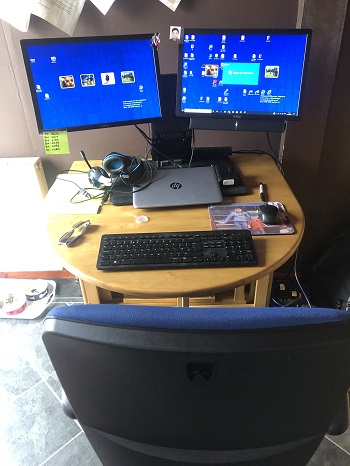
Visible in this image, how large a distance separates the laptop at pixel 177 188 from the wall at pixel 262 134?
438mm

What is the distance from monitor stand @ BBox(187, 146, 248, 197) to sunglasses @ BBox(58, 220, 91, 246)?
494 mm

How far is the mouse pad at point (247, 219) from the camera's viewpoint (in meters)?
1.19

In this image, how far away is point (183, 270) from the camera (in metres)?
1.06

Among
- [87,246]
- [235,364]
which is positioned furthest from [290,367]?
[87,246]

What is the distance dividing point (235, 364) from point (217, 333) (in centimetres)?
6

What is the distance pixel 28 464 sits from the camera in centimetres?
141

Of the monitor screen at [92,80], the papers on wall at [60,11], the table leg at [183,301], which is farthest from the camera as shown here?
the papers on wall at [60,11]

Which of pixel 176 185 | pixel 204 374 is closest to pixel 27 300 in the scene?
pixel 176 185

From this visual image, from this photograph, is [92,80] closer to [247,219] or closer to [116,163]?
[116,163]

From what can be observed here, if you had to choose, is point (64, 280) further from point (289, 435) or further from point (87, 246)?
point (289, 435)

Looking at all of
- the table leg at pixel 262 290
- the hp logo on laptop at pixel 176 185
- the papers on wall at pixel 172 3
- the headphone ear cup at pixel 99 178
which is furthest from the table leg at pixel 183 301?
the papers on wall at pixel 172 3

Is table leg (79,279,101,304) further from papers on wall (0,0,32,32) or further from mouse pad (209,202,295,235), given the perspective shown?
papers on wall (0,0,32,32)

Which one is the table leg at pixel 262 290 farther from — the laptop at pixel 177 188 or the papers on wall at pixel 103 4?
the papers on wall at pixel 103 4

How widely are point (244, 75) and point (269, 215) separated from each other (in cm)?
52
